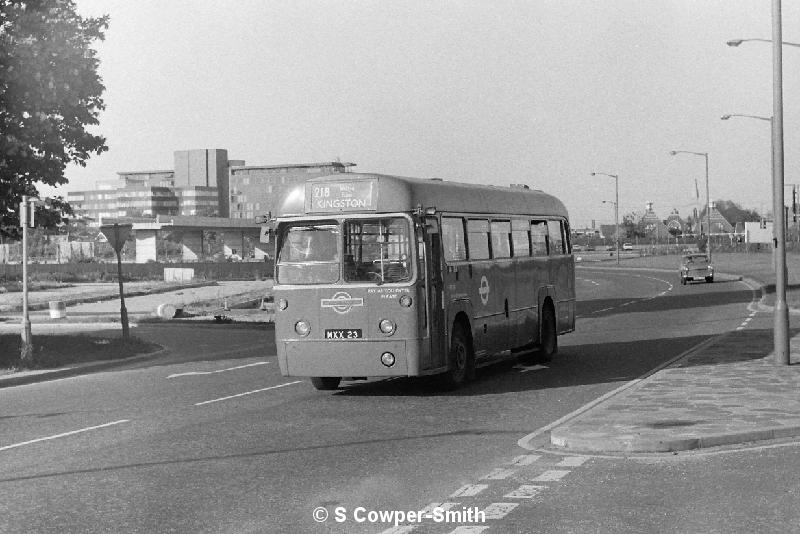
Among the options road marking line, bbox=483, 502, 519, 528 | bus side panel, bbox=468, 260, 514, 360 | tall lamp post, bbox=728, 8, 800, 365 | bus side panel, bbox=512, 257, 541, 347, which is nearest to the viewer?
road marking line, bbox=483, 502, 519, 528

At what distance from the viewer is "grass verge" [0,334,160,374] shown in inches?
912

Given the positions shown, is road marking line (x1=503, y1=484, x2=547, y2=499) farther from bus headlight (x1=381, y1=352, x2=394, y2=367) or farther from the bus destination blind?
the bus destination blind

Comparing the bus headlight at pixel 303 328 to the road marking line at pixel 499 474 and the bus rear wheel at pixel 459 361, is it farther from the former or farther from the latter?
the road marking line at pixel 499 474

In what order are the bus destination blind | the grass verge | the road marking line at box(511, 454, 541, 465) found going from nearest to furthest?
the road marking line at box(511, 454, 541, 465) → the bus destination blind → the grass verge

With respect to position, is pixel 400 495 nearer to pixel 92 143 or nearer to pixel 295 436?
pixel 295 436

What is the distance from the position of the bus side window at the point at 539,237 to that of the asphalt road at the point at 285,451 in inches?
82.0

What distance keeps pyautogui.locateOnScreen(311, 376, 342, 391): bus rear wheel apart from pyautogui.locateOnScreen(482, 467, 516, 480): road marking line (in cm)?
717

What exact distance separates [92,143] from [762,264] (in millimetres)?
75781

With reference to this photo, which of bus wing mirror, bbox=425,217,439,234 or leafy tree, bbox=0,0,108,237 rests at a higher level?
leafy tree, bbox=0,0,108,237

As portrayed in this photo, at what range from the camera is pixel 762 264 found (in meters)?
93.7

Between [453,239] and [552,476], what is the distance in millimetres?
7688

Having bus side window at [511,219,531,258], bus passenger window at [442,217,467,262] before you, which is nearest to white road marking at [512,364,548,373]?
bus side window at [511,219,531,258]

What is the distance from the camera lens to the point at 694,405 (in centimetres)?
1418

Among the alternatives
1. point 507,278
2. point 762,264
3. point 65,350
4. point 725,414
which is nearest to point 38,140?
point 65,350
